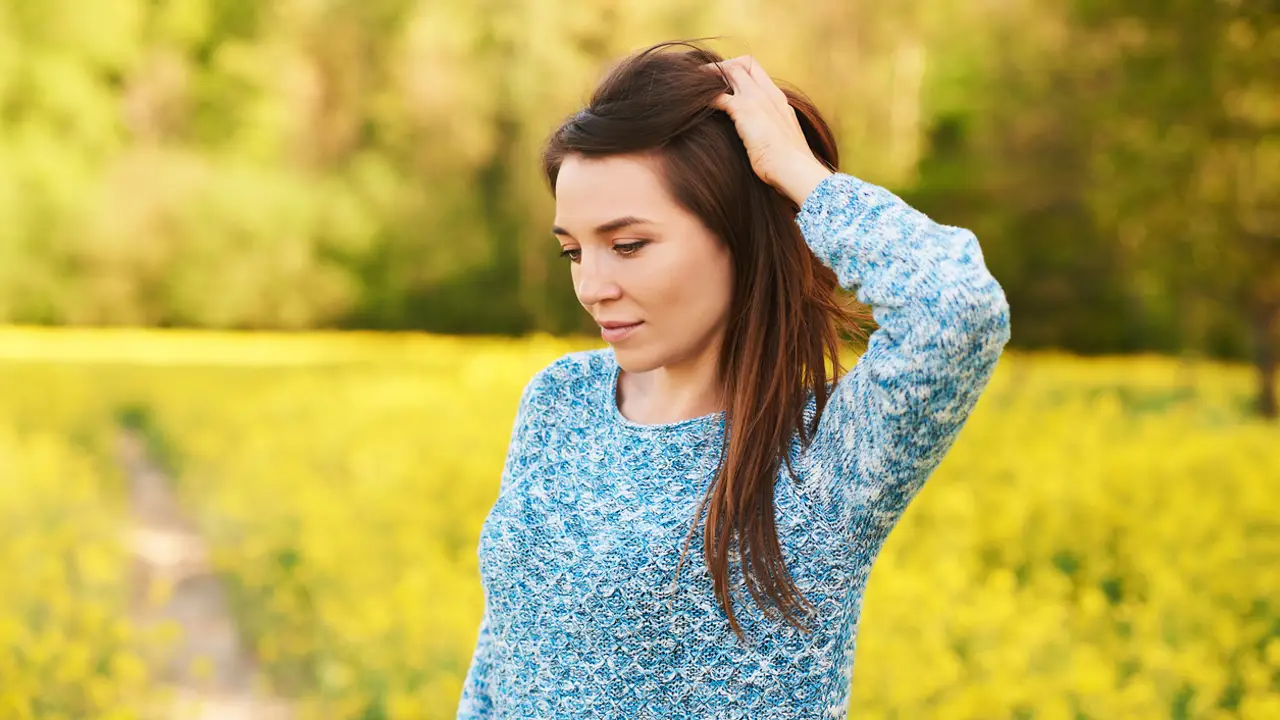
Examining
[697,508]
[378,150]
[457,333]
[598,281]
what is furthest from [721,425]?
[378,150]

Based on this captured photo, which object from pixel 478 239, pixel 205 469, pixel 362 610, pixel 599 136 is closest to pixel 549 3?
pixel 478 239

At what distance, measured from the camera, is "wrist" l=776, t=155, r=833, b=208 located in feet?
4.02

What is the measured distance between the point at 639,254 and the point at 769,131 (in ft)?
0.66

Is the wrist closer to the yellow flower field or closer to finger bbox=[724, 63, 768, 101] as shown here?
finger bbox=[724, 63, 768, 101]

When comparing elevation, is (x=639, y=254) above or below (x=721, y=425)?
above

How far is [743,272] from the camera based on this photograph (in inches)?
53.4

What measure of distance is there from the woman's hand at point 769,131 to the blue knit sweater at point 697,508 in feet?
0.11

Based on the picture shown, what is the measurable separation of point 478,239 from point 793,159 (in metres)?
22.6

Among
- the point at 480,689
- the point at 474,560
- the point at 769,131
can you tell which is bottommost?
the point at 474,560

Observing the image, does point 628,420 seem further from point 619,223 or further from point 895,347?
point 895,347

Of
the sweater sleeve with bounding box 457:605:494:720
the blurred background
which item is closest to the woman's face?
the blurred background

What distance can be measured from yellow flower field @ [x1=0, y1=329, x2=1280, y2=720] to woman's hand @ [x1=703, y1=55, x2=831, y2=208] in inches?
83.8

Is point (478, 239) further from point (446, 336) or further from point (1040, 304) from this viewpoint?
point (1040, 304)

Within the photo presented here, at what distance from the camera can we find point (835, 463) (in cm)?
124
